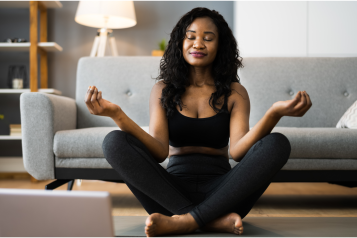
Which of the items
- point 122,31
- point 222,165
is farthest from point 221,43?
point 122,31

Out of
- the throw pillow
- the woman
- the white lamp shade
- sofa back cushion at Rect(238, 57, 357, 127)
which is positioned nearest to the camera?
the woman

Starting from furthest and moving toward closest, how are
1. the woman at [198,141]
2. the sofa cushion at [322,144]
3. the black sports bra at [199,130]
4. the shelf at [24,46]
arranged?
1. the shelf at [24,46]
2. the sofa cushion at [322,144]
3. the black sports bra at [199,130]
4. the woman at [198,141]

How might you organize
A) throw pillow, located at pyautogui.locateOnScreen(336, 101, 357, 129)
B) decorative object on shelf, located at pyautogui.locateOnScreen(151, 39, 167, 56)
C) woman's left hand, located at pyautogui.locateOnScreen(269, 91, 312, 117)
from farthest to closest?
decorative object on shelf, located at pyautogui.locateOnScreen(151, 39, 167, 56) < throw pillow, located at pyautogui.locateOnScreen(336, 101, 357, 129) < woman's left hand, located at pyautogui.locateOnScreen(269, 91, 312, 117)

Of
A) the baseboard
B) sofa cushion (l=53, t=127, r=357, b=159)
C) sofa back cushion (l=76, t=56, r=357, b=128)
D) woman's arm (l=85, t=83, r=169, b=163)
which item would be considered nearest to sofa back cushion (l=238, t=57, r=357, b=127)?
sofa back cushion (l=76, t=56, r=357, b=128)

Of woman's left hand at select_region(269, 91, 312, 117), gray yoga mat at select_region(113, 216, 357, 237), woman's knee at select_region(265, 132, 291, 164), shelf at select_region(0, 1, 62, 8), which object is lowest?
gray yoga mat at select_region(113, 216, 357, 237)

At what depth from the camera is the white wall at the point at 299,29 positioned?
2.82 metres

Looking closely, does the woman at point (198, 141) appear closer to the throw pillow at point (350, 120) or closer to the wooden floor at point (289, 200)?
the wooden floor at point (289, 200)

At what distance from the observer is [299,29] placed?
9.46 feet

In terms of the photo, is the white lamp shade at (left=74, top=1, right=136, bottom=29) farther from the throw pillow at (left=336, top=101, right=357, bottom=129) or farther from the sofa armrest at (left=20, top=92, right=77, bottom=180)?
the throw pillow at (left=336, top=101, right=357, bottom=129)

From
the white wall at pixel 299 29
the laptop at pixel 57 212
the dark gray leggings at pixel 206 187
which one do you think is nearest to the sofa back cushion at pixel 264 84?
the white wall at pixel 299 29

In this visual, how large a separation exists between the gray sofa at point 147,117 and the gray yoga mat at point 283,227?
1.35 feet

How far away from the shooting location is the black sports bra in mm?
1223

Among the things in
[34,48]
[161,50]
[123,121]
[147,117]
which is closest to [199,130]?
[123,121]

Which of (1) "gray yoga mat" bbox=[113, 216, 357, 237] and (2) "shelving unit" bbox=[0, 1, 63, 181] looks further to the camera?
(2) "shelving unit" bbox=[0, 1, 63, 181]
